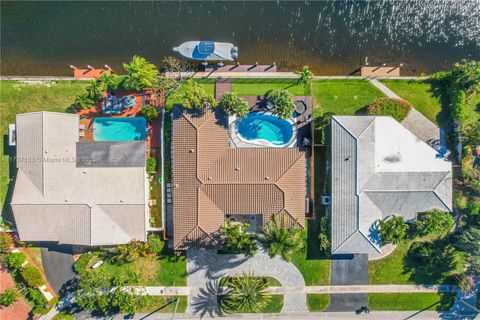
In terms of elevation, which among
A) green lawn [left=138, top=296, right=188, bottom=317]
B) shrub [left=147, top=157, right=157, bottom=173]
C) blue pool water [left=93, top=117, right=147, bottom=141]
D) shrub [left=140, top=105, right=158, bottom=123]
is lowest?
green lawn [left=138, top=296, right=188, bottom=317]

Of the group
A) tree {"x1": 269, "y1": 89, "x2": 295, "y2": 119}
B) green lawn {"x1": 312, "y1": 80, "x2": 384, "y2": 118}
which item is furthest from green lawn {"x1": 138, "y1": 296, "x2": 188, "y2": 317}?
green lawn {"x1": 312, "y1": 80, "x2": 384, "y2": 118}

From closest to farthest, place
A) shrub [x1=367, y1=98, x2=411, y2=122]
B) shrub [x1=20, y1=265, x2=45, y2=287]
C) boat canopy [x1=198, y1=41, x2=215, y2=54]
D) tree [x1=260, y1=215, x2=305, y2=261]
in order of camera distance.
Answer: tree [x1=260, y1=215, x2=305, y2=261] < shrub [x1=20, y1=265, x2=45, y2=287] < shrub [x1=367, y1=98, x2=411, y2=122] < boat canopy [x1=198, y1=41, x2=215, y2=54]

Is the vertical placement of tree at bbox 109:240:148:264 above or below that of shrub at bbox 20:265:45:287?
above

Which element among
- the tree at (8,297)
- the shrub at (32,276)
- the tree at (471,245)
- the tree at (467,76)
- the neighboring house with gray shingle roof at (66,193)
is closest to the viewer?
the neighboring house with gray shingle roof at (66,193)

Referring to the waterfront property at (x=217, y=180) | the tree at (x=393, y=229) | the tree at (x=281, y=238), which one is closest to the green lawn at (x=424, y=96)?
the tree at (x=393, y=229)

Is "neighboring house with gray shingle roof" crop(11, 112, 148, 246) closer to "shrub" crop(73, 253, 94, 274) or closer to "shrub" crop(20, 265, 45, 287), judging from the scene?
"shrub" crop(73, 253, 94, 274)

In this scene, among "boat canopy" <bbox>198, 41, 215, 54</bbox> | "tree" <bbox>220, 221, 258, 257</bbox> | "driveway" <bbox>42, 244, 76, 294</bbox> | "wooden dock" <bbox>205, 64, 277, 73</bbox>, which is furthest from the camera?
"wooden dock" <bbox>205, 64, 277, 73</bbox>

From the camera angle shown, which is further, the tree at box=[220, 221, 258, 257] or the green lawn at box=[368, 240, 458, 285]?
the green lawn at box=[368, 240, 458, 285]

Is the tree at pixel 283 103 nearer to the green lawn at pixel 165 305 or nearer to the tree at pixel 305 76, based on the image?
the tree at pixel 305 76
